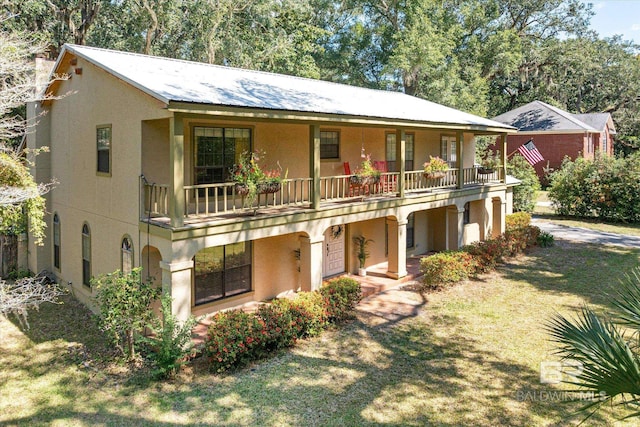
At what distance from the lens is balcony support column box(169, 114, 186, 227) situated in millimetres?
9484

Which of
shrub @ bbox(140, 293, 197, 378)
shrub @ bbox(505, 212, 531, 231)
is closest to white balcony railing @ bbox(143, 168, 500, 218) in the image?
shrub @ bbox(505, 212, 531, 231)

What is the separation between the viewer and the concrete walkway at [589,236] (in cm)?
2223

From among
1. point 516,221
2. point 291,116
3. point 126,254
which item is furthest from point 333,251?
point 516,221

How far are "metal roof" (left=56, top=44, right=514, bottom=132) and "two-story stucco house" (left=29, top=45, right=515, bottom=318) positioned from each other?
2.6 inches

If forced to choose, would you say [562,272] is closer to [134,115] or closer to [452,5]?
[134,115]

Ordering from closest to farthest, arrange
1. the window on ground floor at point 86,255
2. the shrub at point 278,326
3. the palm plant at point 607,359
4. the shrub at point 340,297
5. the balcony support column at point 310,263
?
the palm plant at point 607,359, the shrub at point 278,326, the shrub at point 340,297, the balcony support column at point 310,263, the window on ground floor at point 86,255

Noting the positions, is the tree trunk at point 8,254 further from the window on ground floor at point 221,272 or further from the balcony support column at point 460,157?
the balcony support column at point 460,157

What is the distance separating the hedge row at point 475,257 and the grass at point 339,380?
5.24 ft

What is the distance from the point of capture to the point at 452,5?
38.0m

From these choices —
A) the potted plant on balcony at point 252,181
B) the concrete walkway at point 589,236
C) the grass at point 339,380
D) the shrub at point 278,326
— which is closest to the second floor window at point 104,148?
the potted plant on balcony at point 252,181

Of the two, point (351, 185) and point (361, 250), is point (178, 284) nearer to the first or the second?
point (351, 185)

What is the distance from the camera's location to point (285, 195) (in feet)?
45.3

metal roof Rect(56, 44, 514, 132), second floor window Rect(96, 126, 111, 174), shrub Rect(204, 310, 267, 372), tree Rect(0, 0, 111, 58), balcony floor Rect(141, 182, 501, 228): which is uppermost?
tree Rect(0, 0, 111, 58)

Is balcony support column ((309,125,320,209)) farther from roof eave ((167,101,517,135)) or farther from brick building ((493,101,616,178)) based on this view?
brick building ((493,101,616,178))
